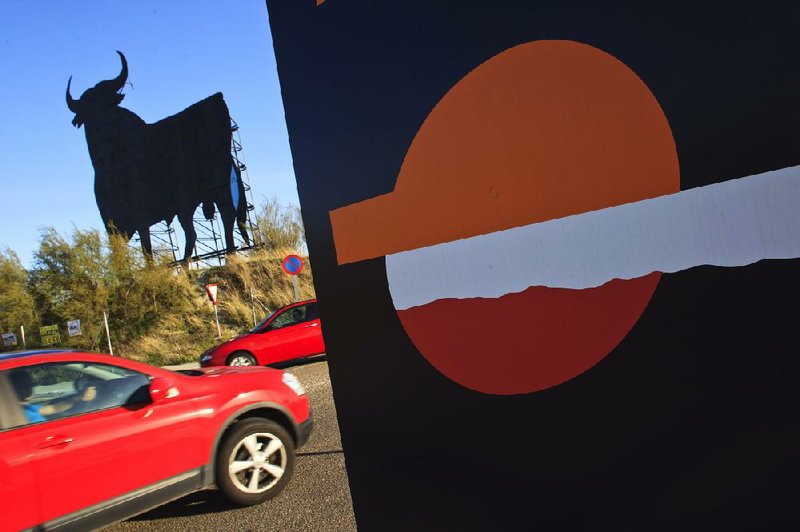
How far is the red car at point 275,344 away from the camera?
11.1 meters

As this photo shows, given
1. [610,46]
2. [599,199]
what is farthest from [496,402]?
[610,46]

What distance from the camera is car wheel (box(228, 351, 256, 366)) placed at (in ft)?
36.5

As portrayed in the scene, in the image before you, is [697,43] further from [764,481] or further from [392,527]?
[392,527]

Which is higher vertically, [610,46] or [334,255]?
[610,46]

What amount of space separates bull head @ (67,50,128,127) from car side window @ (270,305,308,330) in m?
21.2

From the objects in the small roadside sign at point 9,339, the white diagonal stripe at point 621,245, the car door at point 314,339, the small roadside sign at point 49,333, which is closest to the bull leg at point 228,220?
the small roadside sign at point 49,333

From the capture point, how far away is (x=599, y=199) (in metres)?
0.92

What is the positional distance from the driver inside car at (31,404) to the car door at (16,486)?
172 millimetres

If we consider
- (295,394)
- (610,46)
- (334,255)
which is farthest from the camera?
(295,394)

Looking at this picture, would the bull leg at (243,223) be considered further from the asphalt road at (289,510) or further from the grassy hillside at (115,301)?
the asphalt road at (289,510)

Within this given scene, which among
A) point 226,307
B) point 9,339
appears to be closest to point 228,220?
point 226,307

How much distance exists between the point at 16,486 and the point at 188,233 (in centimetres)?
2283

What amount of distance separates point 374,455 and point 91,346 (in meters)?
23.8

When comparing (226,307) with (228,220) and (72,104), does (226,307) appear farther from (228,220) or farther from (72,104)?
(72,104)
